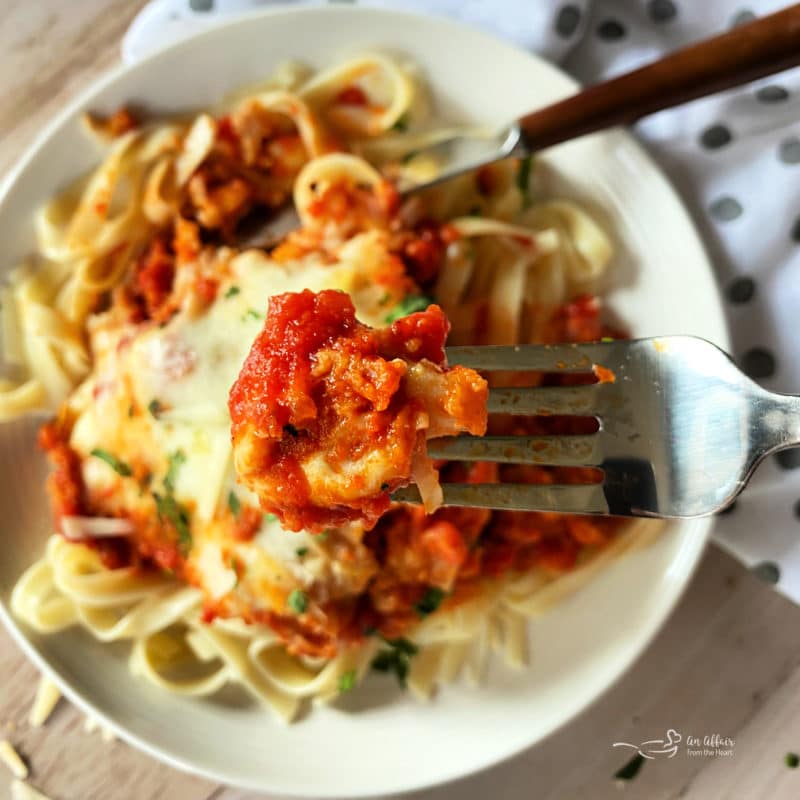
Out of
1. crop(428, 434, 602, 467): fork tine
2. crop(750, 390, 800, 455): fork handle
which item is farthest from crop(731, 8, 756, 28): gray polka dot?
crop(428, 434, 602, 467): fork tine

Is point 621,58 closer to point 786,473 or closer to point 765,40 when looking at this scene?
point 765,40

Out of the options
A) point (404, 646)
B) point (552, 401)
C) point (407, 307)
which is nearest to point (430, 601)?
point (404, 646)

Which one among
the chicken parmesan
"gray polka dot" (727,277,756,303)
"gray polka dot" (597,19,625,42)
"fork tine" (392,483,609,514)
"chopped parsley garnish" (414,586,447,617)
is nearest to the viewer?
the chicken parmesan

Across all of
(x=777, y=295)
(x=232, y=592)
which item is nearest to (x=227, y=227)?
(x=232, y=592)

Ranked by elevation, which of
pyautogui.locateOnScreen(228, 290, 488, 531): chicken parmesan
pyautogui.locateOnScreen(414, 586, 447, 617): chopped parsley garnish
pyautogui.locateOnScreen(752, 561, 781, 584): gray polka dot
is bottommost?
pyautogui.locateOnScreen(752, 561, 781, 584): gray polka dot

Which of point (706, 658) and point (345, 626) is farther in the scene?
point (706, 658)

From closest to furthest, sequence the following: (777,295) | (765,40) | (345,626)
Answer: (765,40) → (345,626) → (777,295)

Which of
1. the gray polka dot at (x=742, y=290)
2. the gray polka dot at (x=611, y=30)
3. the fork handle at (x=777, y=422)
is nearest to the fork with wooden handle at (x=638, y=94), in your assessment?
the gray polka dot at (x=611, y=30)

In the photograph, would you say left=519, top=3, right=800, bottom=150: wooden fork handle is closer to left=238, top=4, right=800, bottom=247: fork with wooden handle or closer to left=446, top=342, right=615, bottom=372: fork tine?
left=238, top=4, right=800, bottom=247: fork with wooden handle
